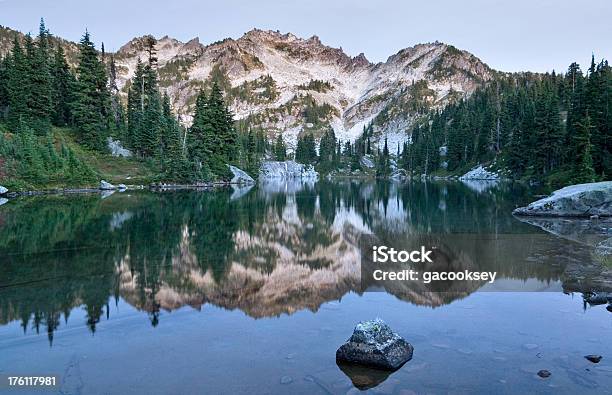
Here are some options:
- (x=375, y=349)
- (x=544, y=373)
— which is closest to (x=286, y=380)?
(x=375, y=349)

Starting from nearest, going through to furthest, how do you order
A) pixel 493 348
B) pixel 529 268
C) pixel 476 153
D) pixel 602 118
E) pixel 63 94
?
pixel 493 348 → pixel 529 268 → pixel 602 118 → pixel 63 94 → pixel 476 153

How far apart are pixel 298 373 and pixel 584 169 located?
197ft

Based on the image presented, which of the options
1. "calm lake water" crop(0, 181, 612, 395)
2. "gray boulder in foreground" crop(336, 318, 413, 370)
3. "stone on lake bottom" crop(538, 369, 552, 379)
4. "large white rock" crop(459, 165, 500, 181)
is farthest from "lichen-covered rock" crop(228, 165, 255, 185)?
"stone on lake bottom" crop(538, 369, 552, 379)

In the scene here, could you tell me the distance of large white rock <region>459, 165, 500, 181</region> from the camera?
133 m

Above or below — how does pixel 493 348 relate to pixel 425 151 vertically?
below

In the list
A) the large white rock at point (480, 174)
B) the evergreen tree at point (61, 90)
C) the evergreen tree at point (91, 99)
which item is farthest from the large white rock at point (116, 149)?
the large white rock at point (480, 174)

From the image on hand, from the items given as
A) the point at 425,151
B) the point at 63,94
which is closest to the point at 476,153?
the point at 425,151

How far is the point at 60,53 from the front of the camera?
9700cm

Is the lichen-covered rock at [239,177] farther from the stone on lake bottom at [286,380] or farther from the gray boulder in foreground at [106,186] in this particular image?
the stone on lake bottom at [286,380]

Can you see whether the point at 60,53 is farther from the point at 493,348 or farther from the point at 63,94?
the point at 493,348

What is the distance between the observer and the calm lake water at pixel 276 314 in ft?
31.3

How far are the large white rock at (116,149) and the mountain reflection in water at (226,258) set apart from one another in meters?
51.9

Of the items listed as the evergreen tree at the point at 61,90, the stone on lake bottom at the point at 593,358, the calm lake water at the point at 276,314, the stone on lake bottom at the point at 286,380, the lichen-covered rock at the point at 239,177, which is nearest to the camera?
the stone on lake bottom at the point at 286,380

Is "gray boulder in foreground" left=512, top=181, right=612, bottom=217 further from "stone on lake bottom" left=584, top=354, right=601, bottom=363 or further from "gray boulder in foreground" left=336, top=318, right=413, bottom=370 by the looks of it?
"gray boulder in foreground" left=336, top=318, right=413, bottom=370
